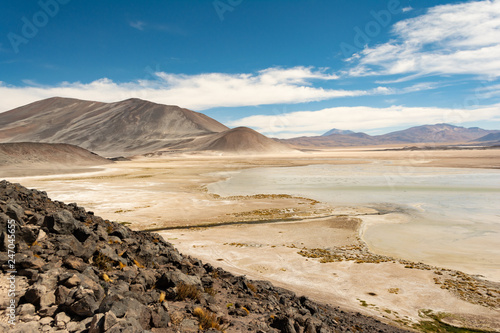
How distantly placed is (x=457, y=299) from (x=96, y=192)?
3122 cm

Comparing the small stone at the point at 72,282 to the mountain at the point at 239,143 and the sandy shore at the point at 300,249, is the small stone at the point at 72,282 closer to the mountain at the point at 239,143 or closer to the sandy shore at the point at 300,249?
the sandy shore at the point at 300,249

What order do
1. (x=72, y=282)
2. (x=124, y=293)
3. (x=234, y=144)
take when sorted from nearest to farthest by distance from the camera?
(x=72, y=282) → (x=124, y=293) → (x=234, y=144)

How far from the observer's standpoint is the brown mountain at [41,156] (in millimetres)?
65456

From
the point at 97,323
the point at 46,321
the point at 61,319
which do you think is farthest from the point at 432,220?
the point at 46,321

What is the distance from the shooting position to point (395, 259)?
42.8ft

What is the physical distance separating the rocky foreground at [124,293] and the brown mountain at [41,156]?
70.5 metres

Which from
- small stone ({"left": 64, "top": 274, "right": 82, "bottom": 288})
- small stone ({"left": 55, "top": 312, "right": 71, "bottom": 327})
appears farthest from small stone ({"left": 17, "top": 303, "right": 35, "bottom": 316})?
small stone ({"left": 64, "top": 274, "right": 82, "bottom": 288})

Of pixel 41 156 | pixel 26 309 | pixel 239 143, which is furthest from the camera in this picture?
pixel 239 143

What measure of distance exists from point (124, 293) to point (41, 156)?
81891 mm

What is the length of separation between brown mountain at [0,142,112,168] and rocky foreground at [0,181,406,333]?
70.5 metres

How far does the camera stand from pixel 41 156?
237 ft

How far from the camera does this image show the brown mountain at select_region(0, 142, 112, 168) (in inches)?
2577

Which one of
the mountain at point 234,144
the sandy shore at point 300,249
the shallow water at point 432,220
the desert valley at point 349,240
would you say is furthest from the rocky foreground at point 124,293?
the mountain at point 234,144

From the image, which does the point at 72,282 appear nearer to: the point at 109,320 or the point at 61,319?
the point at 61,319
